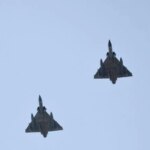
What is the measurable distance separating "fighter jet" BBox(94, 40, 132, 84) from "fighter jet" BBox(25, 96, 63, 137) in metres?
11.0

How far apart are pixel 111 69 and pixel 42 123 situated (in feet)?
50.8

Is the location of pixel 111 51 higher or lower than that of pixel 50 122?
higher

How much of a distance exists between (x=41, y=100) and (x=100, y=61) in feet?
40.7

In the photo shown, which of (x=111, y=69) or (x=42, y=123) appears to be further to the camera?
(x=42, y=123)

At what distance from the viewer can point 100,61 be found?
177750mm

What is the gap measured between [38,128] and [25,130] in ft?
11.3

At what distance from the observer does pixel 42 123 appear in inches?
7062

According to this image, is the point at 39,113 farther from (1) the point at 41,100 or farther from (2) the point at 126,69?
(2) the point at 126,69

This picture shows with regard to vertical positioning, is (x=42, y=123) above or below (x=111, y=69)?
below

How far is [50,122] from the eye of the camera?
→ 592 feet

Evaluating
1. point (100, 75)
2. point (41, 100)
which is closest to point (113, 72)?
point (100, 75)

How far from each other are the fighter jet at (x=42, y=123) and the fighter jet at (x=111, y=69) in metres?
11.0

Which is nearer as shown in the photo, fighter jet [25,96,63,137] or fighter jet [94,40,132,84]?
fighter jet [94,40,132,84]

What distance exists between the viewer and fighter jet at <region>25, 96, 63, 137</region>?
585ft
